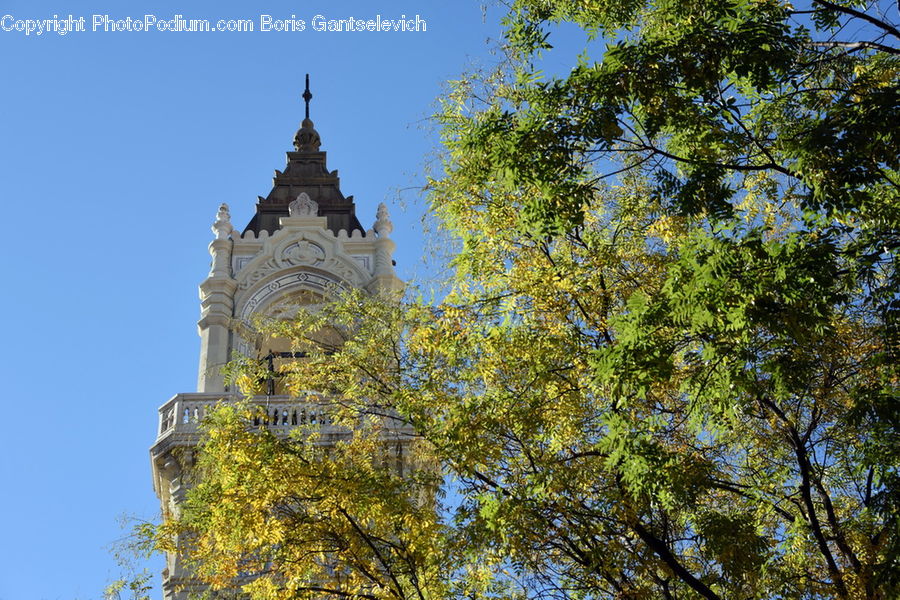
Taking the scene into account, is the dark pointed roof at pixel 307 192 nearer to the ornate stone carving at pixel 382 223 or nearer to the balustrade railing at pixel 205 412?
the ornate stone carving at pixel 382 223

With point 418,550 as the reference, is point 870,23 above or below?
above

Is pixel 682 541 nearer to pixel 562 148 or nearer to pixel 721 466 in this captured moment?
pixel 721 466

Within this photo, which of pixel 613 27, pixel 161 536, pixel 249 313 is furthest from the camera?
pixel 249 313

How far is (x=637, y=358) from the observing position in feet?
40.9

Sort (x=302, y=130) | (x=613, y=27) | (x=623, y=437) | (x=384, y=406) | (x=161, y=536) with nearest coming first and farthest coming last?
(x=623, y=437), (x=613, y=27), (x=384, y=406), (x=161, y=536), (x=302, y=130)

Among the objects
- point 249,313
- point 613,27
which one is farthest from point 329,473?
point 249,313

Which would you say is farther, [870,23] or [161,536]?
[161,536]

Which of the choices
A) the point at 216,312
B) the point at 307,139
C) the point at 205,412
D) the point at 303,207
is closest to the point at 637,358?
the point at 205,412

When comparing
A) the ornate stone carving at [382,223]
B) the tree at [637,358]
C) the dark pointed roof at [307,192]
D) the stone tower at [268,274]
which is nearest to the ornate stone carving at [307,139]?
the dark pointed roof at [307,192]

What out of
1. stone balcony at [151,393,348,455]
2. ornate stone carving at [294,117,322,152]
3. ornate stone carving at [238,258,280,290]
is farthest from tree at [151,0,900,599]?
ornate stone carving at [294,117,322,152]

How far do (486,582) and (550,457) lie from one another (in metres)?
1.94

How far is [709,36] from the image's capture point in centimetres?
1306

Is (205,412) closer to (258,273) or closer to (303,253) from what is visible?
(258,273)

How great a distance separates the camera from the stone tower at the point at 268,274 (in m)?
28.6
